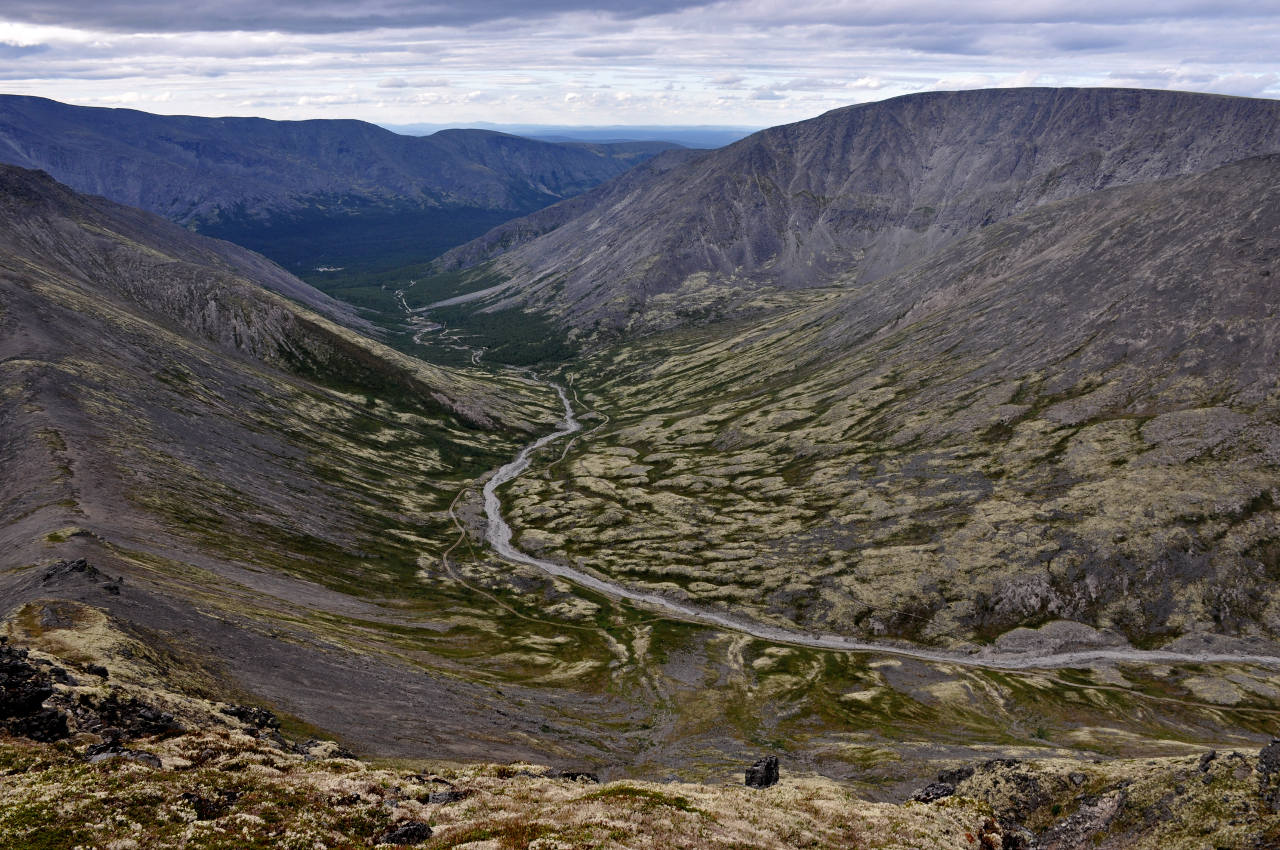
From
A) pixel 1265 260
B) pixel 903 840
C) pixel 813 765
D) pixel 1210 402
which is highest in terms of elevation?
pixel 1265 260

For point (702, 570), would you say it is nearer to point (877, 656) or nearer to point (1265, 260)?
point (877, 656)

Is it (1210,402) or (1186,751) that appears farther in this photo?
(1210,402)

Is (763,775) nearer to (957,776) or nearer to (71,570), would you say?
(957,776)

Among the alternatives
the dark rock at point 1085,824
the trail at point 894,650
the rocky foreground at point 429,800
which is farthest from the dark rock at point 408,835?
the trail at point 894,650

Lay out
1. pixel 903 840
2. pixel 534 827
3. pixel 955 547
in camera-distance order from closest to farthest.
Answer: pixel 534 827, pixel 903 840, pixel 955 547

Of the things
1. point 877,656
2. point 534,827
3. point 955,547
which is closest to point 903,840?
point 534,827

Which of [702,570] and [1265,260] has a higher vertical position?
[1265,260]

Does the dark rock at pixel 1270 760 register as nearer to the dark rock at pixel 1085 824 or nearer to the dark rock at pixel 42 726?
the dark rock at pixel 1085 824
